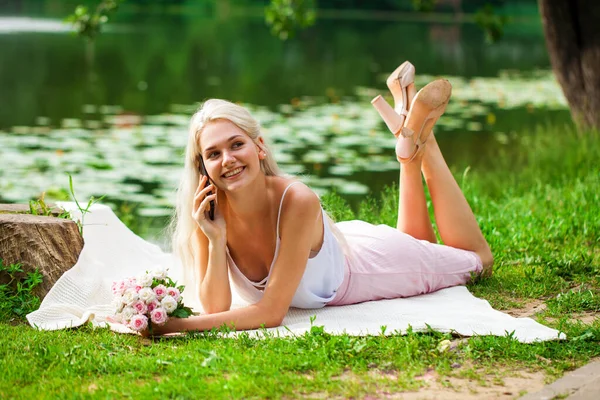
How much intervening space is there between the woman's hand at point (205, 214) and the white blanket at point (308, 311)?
0.28 meters

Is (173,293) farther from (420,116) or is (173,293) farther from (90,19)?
(90,19)

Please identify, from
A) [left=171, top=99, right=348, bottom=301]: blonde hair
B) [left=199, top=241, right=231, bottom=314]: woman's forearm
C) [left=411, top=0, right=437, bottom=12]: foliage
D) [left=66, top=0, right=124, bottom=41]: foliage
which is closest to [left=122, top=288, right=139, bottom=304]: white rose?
[left=199, top=241, right=231, bottom=314]: woman's forearm

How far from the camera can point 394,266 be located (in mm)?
4316

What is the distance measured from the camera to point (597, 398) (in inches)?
113

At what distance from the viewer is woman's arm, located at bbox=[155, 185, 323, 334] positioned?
373cm

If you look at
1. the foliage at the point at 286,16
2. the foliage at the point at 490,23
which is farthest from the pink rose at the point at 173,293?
the foliage at the point at 490,23

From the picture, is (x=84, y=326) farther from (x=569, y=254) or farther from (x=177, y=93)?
(x=177, y=93)

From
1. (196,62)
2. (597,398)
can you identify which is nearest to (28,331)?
(597,398)

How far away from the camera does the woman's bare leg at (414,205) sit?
183 inches

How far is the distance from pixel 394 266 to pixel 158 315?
133 centimetres

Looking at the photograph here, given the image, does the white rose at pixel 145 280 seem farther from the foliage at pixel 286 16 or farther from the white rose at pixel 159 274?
the foliage at pixel 286 16

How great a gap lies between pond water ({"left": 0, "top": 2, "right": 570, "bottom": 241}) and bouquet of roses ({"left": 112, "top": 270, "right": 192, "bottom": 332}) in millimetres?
1983

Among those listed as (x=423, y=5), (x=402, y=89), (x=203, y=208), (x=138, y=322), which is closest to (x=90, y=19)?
(x=423, y=5)

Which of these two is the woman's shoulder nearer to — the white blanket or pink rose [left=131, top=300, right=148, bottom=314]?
the white blanket
